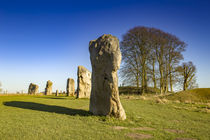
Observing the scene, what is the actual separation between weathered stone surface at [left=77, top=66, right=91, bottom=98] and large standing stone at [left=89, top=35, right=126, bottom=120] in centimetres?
1025

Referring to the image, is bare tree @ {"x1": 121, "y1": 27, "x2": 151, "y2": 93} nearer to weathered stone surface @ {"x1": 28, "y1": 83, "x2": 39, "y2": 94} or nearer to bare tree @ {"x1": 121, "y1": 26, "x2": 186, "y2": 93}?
bare tree @ {"x1": 121, "y1": 26, "x2": 186, "y2": 93}

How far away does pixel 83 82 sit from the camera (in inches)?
720

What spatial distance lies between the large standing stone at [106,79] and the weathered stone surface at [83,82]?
1025cm

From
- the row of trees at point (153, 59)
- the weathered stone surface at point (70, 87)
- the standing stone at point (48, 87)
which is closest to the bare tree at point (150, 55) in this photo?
the row of trees at point (153, 59)

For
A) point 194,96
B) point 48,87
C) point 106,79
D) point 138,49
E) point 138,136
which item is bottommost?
point 138,136

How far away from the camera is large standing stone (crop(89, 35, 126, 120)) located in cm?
734

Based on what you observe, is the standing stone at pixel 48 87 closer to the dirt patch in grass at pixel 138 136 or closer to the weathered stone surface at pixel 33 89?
the weathered stone surface at pixel 33 89

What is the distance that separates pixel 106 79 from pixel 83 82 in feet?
36.6

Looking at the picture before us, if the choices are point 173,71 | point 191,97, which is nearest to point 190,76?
point 173,71

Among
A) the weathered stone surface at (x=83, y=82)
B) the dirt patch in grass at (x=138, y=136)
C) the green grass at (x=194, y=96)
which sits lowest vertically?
the dirt patch in grass at (x=138, y=136)

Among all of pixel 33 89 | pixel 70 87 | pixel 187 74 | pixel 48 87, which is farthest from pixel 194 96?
pixel 33 89

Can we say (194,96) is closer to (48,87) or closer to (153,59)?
(153,59)

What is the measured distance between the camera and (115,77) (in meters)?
7.55

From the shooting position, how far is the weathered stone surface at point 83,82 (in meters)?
18.1
